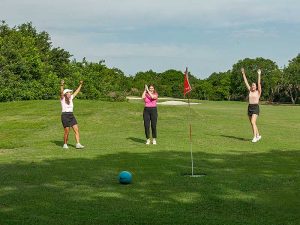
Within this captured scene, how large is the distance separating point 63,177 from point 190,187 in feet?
9.91

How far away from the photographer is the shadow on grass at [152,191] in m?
7.88

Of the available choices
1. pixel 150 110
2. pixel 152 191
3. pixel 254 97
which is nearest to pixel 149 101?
pixel 150 110

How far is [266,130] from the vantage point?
23047mm

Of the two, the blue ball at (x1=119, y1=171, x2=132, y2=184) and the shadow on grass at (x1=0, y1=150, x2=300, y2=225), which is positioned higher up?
the blue ball at (x1=119, y1=171, x2=132, y2=184)

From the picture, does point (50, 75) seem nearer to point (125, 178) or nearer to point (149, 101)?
point (149, 101)

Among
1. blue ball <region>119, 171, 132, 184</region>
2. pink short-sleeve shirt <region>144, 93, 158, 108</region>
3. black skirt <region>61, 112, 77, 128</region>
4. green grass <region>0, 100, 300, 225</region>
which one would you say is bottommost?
green grass <region>0, 100, 300, 225</region>

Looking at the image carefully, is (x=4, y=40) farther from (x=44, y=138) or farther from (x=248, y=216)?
(x=248, y=216)

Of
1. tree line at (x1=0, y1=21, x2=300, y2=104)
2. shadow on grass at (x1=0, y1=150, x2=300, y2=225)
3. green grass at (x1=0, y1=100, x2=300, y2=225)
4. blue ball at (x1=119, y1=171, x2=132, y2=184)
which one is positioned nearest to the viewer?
shadow on grass at (x1=0, y1=150, x2=300, y2=225)

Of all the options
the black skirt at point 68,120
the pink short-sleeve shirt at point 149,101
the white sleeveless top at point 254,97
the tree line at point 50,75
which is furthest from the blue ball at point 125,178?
the tree line at point 50,75

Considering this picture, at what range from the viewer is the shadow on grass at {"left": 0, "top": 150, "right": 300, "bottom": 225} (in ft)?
25.9

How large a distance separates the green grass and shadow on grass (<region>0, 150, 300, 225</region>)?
0.02m

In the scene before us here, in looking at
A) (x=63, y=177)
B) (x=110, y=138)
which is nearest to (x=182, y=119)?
(x=110, y=138)

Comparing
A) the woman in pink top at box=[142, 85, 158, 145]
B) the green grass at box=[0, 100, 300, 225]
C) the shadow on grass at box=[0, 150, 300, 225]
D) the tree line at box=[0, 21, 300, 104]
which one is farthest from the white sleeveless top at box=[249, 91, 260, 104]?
the tree line at box=[0, 21, 300, 104]

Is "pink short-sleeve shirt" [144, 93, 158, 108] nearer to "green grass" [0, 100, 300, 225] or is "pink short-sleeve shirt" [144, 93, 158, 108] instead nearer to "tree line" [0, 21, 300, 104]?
"green grass" [0, 100, 300, 225]
